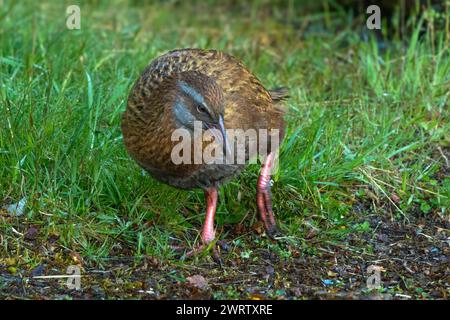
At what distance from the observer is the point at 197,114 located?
4.22 meters

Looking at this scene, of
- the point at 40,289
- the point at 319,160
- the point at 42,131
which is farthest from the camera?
the point at 319,160

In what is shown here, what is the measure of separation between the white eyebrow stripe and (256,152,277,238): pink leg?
759 mm

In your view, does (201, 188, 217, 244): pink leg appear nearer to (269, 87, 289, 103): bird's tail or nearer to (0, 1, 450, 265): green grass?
(0, 1, 450, 265): green grass

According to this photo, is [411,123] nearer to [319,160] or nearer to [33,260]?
[319,160]

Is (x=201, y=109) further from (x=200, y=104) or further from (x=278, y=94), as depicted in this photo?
(x=278, y=94)

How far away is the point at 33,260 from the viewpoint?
173 inches

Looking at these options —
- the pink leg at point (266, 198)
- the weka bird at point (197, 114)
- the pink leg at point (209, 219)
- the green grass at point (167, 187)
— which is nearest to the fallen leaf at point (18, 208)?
the green grass at point (167, 187)

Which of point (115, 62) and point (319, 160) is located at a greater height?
point (115, 62)

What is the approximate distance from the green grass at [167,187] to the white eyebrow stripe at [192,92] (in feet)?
2.55

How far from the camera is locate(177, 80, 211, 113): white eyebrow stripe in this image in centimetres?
418

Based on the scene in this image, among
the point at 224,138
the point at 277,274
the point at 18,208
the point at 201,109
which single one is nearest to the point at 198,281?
the point at 277,274

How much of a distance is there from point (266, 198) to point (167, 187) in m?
0.54

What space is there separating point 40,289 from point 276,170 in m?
1.50

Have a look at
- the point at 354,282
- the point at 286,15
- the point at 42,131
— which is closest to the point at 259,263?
the point at 354,282
